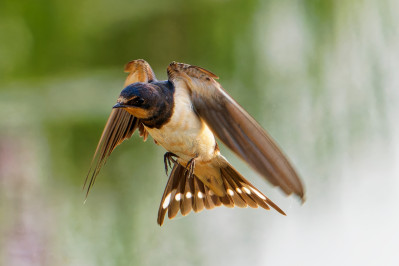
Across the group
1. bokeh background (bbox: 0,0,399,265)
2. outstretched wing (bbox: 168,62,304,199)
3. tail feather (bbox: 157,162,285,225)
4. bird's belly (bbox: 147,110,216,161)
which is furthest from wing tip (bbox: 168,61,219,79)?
bokeh background (bbox: 0,0,399,265)

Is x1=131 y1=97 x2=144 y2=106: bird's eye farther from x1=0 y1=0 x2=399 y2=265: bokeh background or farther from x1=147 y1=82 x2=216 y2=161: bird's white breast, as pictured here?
x1=0 y1=0 x2=399 y2=265: bokeh background

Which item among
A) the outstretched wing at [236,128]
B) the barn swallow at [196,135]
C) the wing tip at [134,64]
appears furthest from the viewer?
the wing tip at [134,64]

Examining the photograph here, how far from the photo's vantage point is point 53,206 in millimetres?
2871

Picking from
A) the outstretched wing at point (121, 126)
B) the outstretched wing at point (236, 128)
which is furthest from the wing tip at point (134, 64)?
the outstretched wing at point (236, 128)

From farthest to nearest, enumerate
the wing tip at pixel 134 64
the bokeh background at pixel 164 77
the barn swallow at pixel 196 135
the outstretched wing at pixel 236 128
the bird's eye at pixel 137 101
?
1. the bokeh background at pixel 164 77
2. the wing tip at pixel 134 64
3. the bird's eye at pixel 137 101
4. the barn swallow at pixel 196 135
5. the outstretched wing at pixel 236 128

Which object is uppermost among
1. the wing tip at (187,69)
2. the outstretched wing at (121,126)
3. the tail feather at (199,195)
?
the wing tip at (187,69)

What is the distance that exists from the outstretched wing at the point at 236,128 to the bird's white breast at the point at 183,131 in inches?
0.9

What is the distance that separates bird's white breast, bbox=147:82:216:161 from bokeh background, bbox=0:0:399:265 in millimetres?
997

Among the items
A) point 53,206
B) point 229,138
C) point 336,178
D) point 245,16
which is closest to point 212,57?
point 245,16

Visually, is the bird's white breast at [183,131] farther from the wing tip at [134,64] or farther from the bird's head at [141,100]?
the wing tip at [134,64]

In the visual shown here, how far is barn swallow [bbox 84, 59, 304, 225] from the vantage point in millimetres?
1539

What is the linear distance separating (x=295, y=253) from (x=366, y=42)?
938 mm

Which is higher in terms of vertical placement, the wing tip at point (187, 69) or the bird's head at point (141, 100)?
the wing tip at point (187, 69)

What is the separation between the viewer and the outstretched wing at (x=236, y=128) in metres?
1.41
